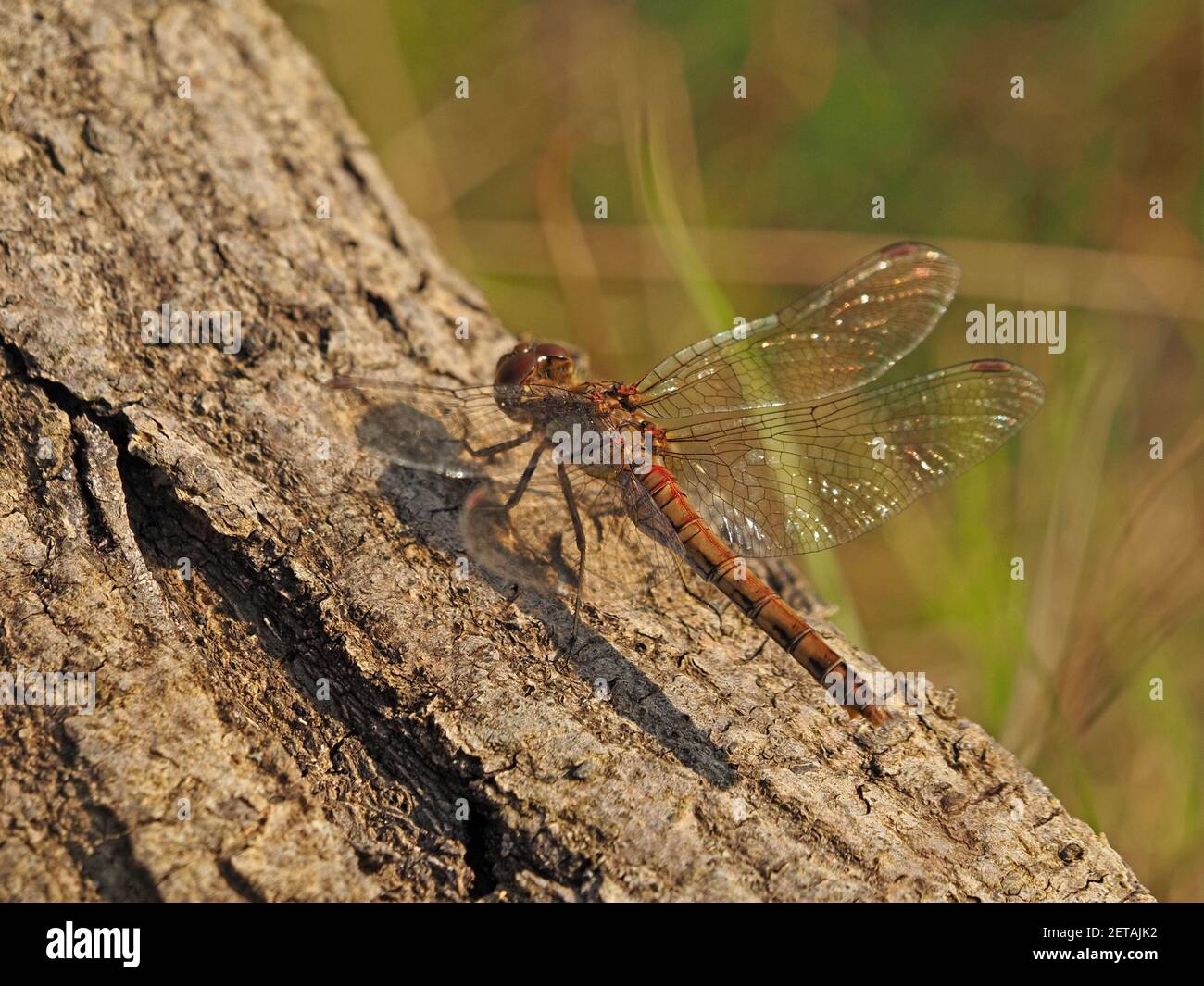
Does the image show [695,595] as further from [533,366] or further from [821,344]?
[821,344]

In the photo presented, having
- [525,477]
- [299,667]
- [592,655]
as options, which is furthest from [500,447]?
[299,667]

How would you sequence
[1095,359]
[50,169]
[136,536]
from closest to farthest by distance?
[136,536], [50,169], [1095,359]

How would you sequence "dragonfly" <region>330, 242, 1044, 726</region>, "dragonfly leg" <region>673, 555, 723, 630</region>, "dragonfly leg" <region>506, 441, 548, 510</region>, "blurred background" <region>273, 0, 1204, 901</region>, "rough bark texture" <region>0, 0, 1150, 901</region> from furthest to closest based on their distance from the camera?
"blurred background" <region>273, 0, 1204, 901</region>, "dragonfly leg" <region>506, 441, 548, 510</region>, "dragonfly" <region>330, 242, 1044, 726</region>, "dragonfly leg" <region>673, 555, 723, 630</region>, "rough bark texture" <region>0, 0, 1150, 901</region>

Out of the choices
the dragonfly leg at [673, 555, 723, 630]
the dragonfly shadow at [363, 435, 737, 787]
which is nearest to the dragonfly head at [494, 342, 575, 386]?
the dragonfly shadow at [363, 435, 737, 787]

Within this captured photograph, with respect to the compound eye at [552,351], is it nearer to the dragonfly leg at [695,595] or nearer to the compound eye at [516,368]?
the compound eye at [516,368]

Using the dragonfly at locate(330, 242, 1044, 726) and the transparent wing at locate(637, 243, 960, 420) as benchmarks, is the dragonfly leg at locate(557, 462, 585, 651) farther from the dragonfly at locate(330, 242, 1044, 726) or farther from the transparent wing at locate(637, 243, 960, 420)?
the transparent wing at locate(637, 243, 960, 420)
